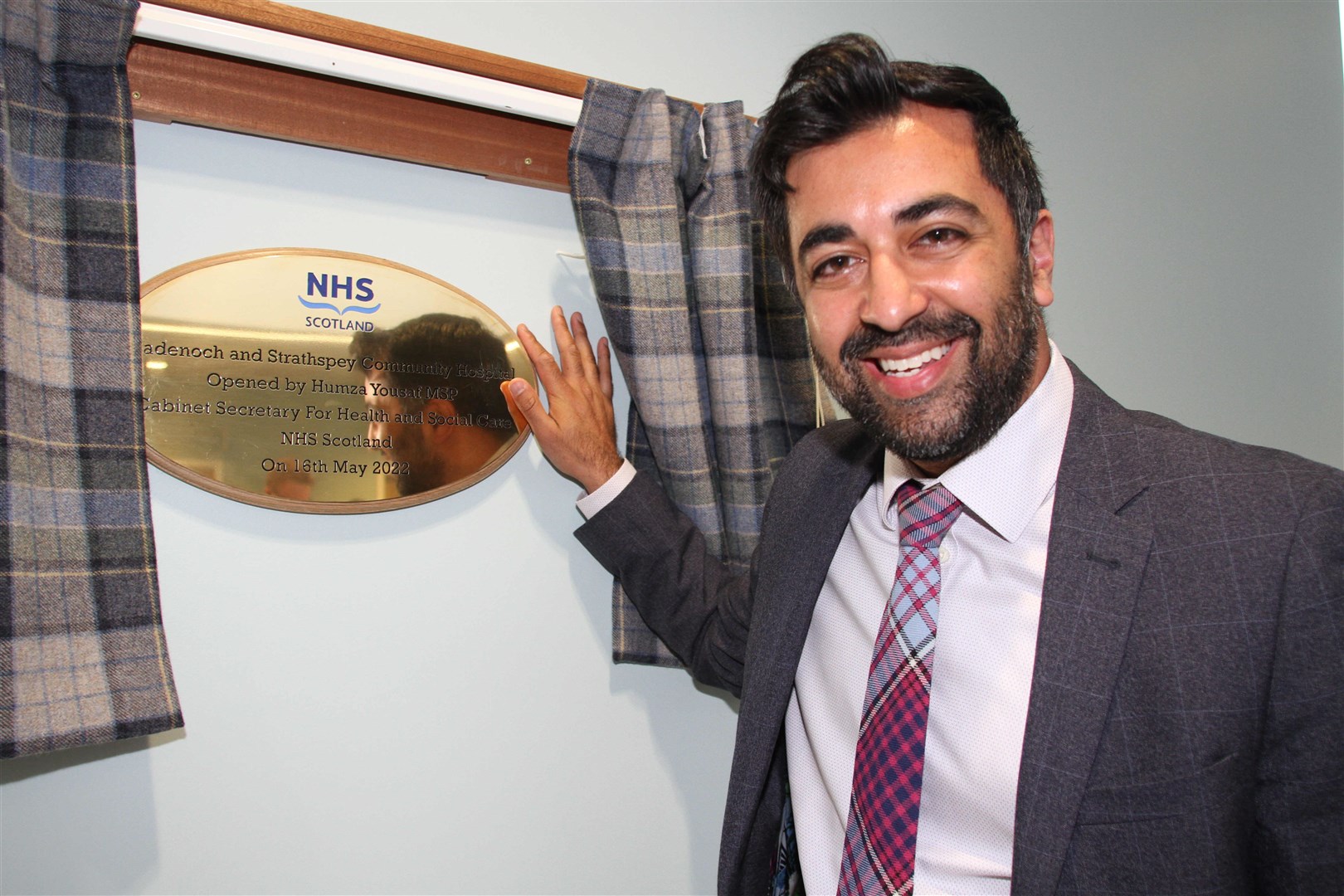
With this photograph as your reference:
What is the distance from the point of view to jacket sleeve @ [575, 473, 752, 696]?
4.16ft

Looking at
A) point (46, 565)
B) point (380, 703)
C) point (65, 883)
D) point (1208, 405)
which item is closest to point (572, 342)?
point (380, 703)

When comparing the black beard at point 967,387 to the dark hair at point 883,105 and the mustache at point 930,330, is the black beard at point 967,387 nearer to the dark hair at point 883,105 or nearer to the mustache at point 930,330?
the mustache at point 930,330

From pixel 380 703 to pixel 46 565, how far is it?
17.2 inches

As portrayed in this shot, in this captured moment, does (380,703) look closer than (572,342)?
Yes

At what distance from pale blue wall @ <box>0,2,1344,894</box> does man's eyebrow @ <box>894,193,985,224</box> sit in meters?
0.57

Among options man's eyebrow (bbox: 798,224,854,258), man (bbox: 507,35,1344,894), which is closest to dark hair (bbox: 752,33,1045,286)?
man (bbox: 507,35,1344,894)

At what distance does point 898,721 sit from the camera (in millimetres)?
970

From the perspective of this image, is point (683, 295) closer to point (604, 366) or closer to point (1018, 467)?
point (604, 366)

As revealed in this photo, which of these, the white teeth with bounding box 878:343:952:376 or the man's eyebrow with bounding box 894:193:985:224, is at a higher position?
the man's eyebrow with bounding box 894:193:985:224

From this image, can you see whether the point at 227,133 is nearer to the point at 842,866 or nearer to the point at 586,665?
the point at 586,665

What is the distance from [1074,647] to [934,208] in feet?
1.61

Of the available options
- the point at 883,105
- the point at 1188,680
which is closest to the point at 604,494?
the point at 883,105

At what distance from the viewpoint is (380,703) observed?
1200 millimetres

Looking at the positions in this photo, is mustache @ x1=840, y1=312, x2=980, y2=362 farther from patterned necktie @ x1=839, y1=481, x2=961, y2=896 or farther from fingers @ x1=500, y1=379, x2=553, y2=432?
fingers @ x1=500, y1=379, x2=553, y2=432
